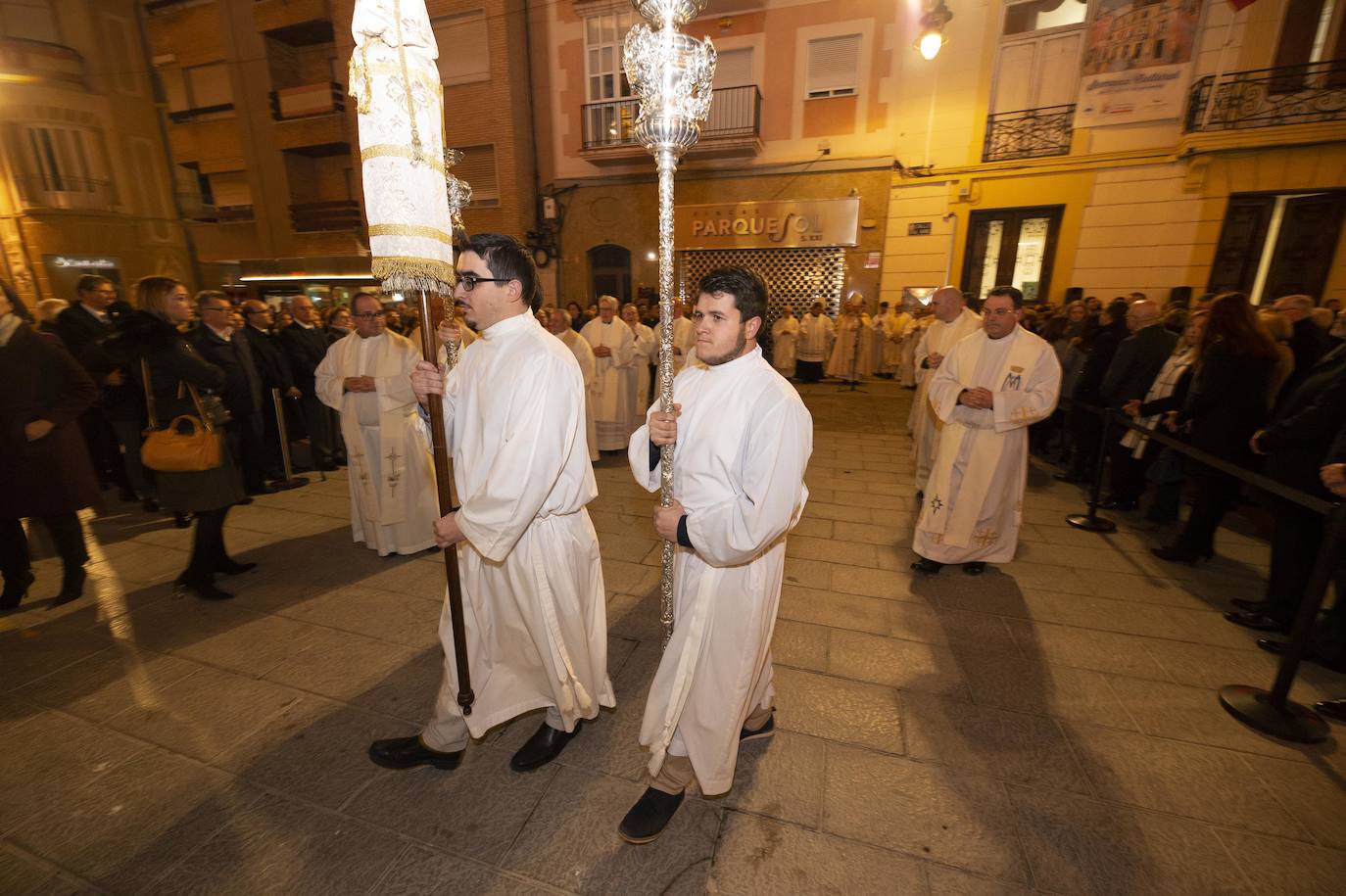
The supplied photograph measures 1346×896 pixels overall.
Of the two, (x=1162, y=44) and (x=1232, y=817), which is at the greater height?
(x=1162, y=44)

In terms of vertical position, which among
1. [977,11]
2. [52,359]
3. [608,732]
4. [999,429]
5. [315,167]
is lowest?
[608,732]

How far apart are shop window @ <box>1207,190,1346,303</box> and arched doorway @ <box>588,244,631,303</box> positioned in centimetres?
1273

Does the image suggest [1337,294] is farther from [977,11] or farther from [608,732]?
[608,732]

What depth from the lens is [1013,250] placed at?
12023mm

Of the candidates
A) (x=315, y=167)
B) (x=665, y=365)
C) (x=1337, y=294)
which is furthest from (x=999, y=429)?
(x=315, y=167)

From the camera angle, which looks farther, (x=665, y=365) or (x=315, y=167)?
(x=315, y=167)

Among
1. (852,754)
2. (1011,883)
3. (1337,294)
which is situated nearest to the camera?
(1011,883)

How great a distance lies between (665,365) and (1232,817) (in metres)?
2.77

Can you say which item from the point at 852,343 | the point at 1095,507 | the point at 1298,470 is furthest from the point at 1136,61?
the point at 1298,470

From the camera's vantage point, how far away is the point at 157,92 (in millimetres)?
16922

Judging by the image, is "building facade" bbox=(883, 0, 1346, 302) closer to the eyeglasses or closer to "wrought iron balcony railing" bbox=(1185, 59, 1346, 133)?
"wrought iron balcony railing" bbox=(1185, 59, 1346, 133)

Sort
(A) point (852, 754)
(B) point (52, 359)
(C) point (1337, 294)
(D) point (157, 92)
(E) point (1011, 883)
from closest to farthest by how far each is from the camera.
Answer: (E) point (1011, 883), (A) point (852, 754), (B) point (52, 359), (C) point (1337, 294), (D) point (157, 92)

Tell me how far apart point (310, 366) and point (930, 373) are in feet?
24.6

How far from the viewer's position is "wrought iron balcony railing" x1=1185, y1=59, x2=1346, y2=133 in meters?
9.31
